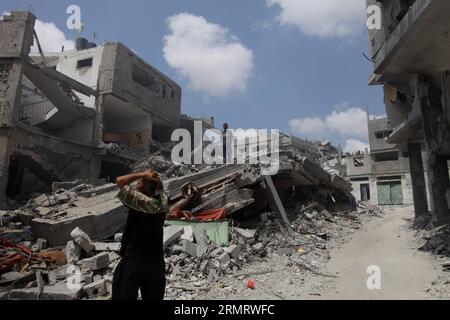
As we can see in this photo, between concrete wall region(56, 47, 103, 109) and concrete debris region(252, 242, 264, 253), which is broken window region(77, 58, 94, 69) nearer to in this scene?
concrete wall region(56, 47, 103, 109)

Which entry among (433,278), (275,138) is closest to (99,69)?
(433,278)

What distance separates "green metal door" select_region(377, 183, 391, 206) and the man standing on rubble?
29.8m

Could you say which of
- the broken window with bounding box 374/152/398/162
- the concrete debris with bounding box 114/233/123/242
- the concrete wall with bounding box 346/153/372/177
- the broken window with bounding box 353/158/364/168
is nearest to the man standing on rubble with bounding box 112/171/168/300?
the concrete debris with bounding box 114/233/123/242

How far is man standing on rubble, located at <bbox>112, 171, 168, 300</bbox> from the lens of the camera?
2.88 metres

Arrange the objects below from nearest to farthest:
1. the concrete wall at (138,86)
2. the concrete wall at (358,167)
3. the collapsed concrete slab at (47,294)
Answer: the collapsed concrete slab at (47,294) < the concrete wall at (138,86) < the concrete wall at (358,167)

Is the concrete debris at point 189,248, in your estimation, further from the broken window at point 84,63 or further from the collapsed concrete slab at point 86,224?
the broken window at point 84,63

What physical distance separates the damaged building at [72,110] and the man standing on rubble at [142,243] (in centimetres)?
1344

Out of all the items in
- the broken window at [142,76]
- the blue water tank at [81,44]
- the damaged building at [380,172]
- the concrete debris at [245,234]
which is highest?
the blue water tank at [81,44]

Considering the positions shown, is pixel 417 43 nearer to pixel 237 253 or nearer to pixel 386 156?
pixel 237 253

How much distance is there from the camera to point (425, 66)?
30.0 ft

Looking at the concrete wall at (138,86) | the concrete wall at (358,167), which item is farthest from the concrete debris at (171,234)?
the concrete wall at (358,167)

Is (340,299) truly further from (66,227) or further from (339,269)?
(66,227)

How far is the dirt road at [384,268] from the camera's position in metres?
5.13

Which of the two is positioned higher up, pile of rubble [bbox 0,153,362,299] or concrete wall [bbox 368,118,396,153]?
concrete wall [bbox 368,118,396,153]
